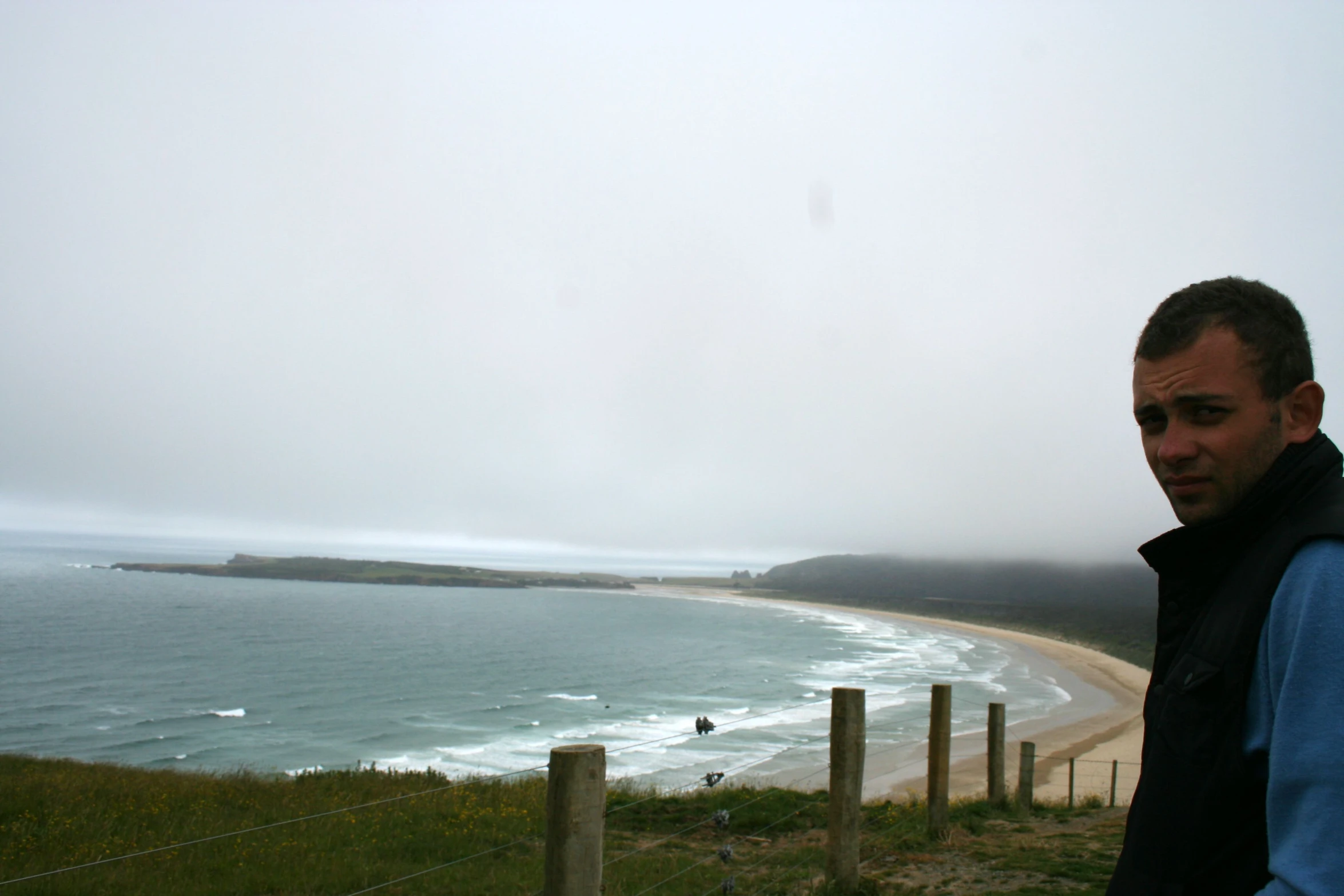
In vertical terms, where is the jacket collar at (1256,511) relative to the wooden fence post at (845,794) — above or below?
above

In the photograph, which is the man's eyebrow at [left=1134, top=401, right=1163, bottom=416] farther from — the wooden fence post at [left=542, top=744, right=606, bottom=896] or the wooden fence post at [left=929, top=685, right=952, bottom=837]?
the wooden fence post at [left=929, top=685, right=952, bottom=837]

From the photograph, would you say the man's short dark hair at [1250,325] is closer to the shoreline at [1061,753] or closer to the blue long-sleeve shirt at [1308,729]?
the blue long-sleeve shirt at [1308,729]

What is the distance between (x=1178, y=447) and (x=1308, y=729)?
1.87 ft

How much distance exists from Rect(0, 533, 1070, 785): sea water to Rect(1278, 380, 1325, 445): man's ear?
6.61 m

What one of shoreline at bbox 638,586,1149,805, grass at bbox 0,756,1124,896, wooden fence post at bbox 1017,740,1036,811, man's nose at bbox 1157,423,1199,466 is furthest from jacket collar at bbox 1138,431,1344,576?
shoreline at bbox 638,586,1149,805

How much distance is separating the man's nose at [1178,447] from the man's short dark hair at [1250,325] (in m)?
0.15

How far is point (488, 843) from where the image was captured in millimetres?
8383

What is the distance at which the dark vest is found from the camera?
134 centimetres

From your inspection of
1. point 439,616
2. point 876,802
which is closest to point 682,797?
point 876,802

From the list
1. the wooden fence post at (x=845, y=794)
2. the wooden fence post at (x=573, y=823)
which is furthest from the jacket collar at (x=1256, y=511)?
the wooden fence post at (x=845, y=794)

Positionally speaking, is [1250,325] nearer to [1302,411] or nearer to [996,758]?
[1302,411]

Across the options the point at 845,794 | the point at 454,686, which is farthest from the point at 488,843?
the point at 454,686

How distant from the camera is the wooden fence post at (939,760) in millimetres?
7391

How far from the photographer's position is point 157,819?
955cm
